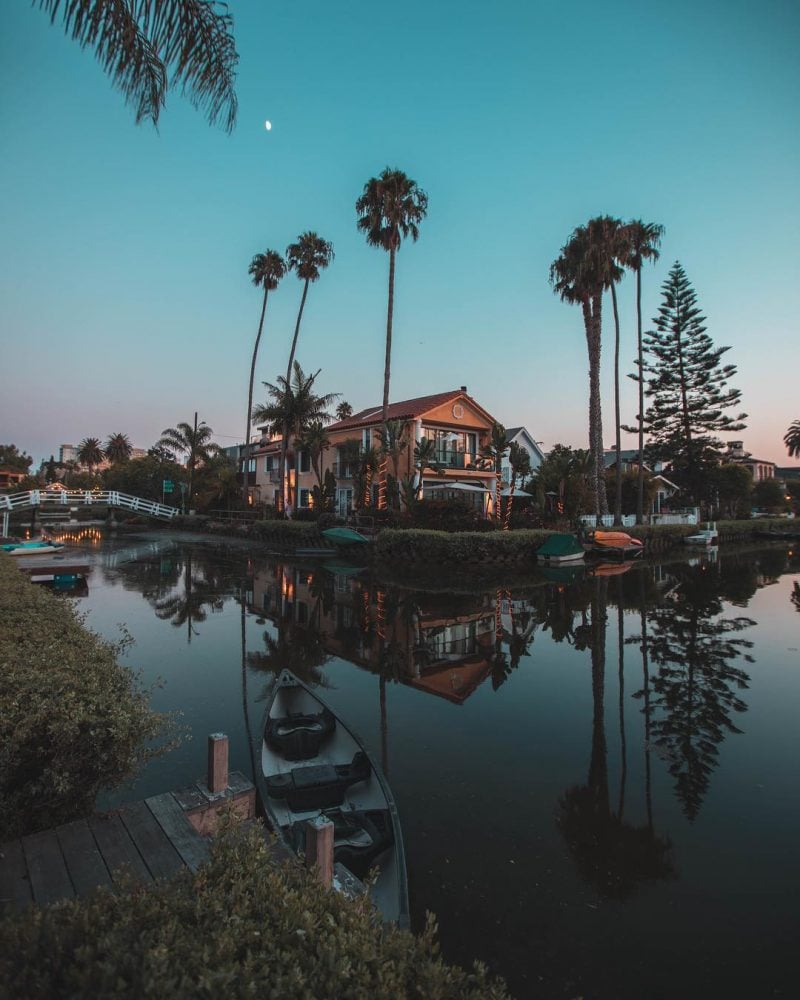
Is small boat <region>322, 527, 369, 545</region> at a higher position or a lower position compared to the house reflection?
higher

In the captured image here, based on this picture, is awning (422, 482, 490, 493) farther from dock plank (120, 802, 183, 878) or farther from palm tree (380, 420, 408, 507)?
dock plank (120, 802, 183, 878)

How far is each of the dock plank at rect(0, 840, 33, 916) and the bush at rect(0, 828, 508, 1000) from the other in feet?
3.52

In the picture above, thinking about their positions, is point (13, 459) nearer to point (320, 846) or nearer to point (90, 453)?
point (90, 453)

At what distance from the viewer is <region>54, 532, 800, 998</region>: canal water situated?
12.4 ft

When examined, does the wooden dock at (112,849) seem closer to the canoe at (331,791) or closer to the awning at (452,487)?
the canoe at (331,791)

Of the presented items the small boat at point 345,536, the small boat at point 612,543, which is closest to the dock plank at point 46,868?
the small boat at point 345,536

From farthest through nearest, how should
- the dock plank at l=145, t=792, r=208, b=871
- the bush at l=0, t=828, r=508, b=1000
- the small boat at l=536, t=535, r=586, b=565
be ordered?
the small boat at l=536, t=535, r=586, b=565 < the dock plank at l=145, t=792, r=208, b=871 < the bush at l=0, t=828, r=508, b=1000

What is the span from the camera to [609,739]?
279 inches

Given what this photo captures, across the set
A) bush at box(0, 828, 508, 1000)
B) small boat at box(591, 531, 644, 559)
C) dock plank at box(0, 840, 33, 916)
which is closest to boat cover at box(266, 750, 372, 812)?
dock plank at box(0, 840, 33, 916)

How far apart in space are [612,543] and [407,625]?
59.9 ft

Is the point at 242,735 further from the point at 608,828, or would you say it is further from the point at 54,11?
the point at 54,11

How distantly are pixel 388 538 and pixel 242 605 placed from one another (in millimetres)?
11020

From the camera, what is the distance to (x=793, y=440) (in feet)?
284

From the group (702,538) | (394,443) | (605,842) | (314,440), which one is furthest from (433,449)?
(605,842)
